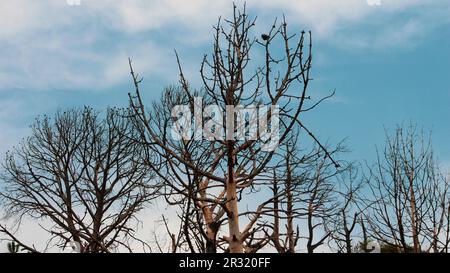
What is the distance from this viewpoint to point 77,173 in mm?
15570

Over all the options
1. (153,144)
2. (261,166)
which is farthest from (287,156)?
(153,144)

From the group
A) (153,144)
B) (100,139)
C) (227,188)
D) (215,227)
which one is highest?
(100,139)
